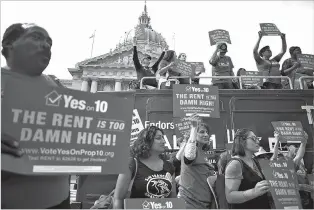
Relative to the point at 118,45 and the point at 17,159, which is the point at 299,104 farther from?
the point at 118,45

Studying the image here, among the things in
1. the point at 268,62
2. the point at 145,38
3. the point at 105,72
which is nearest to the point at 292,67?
the point at 268,62

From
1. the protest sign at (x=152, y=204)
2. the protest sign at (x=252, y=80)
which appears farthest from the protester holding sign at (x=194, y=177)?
the protest sign at (x=252, y=80)

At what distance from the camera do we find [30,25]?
2203mm

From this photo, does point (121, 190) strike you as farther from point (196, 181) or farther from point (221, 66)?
point (221, 66)

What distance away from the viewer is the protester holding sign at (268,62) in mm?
6742

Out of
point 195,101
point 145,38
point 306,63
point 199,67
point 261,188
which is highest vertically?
point 145,38

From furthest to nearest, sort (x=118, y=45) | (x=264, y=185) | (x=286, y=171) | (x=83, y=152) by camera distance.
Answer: (x=118, y=45) < (x=286, y=171) < (x=264, y=185) < (x=83, y=152)

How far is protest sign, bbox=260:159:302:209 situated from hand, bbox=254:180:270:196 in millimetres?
81

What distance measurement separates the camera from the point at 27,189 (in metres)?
1.99

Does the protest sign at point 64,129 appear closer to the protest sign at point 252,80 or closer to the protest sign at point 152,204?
the protest sign at point 152,204

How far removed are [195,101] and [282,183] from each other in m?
3.42

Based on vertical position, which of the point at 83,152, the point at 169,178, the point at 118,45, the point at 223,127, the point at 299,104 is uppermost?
the point at 118,45

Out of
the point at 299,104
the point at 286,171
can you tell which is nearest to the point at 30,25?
the point at 286,171

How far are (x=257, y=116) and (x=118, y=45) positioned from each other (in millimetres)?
84088
